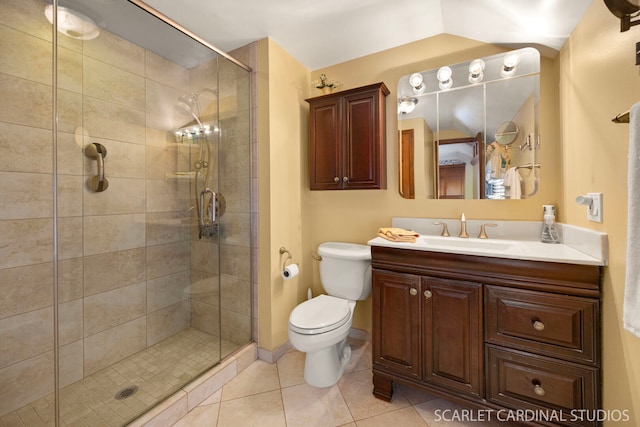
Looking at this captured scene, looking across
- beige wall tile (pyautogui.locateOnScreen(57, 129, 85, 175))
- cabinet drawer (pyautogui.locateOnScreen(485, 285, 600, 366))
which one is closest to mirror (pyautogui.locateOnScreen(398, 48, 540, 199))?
cabinet drawer (pyautogui.locateOnScreen(485, 285, 600, 366))

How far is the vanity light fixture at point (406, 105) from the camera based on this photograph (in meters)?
1.94

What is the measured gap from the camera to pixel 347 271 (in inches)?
74.1

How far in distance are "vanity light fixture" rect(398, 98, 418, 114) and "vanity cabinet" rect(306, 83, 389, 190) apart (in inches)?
5.4

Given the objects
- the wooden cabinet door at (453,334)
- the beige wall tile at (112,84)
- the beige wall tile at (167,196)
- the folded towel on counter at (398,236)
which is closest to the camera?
the wooden cabinet door at (453,334)

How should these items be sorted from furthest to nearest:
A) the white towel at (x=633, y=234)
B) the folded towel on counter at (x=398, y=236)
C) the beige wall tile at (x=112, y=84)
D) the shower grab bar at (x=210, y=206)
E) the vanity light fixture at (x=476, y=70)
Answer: the shower grab bar at (x=210, y=206) < the vanity light fixture at (x=476, y=70) < the folded towel on counter at (x=398, y=236) < the beige wall tile at (x=112, y=84) < the white towel at (x=633, y=234)

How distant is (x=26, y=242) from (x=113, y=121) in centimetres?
84

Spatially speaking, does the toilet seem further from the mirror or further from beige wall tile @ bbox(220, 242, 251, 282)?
the mirror

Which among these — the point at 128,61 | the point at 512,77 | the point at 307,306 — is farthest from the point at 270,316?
the point at 512,77

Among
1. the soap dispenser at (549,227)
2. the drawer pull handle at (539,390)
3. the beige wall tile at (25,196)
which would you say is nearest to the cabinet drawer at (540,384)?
the drawer pull handle at (539,390)

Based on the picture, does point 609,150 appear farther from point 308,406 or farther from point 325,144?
point 308,406

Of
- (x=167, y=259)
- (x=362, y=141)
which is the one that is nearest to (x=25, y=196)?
(x=167, y=259)

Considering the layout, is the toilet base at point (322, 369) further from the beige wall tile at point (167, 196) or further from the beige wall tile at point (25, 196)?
the beige wall tile at point (25, 196)

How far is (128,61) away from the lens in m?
1.71

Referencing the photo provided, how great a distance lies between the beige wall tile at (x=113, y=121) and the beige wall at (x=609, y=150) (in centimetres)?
247
